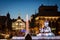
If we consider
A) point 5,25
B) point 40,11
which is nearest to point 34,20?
point 40,11

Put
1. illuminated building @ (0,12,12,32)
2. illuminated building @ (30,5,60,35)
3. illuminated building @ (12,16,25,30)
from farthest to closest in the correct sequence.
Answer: illuminated building @ (12,16,25,30)
illuminated building @ (30,5,60,35)
illuminated building @ (0,12,12,32)

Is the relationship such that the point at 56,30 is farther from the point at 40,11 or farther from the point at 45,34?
the point at 45,34

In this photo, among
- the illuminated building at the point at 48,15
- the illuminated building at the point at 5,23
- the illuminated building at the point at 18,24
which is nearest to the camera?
the illuminated building at the point at 5,23

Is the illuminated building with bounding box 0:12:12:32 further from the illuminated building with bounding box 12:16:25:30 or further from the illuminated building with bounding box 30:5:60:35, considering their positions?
the illuminated building with bounding box 30:5:60:35

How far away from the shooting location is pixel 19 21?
28484 millimetres

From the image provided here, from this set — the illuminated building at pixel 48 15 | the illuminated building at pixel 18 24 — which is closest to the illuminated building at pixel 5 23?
the illuminated building at pixel 18 24

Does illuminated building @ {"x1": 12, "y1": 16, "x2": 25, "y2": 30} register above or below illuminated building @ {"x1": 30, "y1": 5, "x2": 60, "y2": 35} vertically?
below

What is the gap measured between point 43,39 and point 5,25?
19.6m

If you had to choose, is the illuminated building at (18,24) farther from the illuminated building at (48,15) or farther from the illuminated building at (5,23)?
the illuminated building at (48,15)

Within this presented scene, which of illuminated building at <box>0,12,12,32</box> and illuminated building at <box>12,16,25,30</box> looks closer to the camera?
illuminated building at <box>0,12,12,32</box>

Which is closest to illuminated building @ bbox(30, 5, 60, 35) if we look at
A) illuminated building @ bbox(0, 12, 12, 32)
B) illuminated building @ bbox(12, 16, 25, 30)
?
illuminated building @ bbox(12, 16, 25, 30)

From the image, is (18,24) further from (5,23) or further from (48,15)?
(48,15)

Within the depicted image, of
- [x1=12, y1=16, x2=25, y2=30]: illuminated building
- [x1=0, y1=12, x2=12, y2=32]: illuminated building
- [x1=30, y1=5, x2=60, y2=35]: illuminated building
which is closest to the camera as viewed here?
[x1=0, y1=12, x2=12, y2=32]: illuminated building

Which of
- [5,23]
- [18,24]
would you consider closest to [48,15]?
[18,24]
